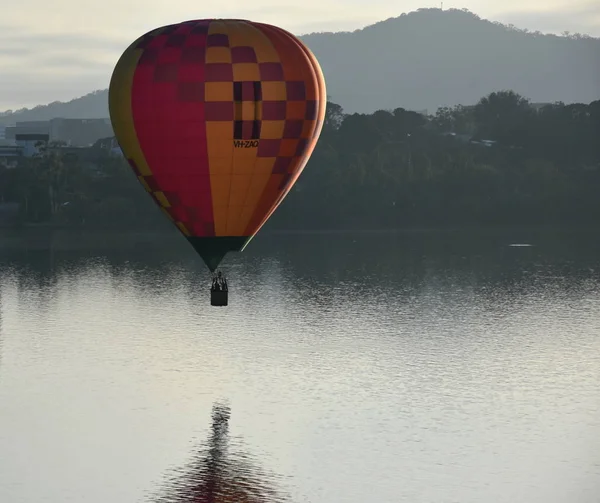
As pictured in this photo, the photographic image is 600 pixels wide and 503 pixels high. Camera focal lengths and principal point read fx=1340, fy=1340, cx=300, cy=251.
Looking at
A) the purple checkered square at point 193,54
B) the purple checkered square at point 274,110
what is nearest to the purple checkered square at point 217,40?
the purple checkered square at point 193,54

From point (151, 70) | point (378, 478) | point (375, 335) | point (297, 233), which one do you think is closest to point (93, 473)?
point (378, 478)

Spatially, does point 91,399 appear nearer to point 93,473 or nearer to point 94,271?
point 93,473

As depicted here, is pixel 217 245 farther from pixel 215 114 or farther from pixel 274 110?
pixel 274 110

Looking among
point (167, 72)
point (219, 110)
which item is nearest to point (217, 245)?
point (219, 110)

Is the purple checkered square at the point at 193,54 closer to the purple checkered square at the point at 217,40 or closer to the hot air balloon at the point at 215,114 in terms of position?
the hot air balloon at the point at 215,114

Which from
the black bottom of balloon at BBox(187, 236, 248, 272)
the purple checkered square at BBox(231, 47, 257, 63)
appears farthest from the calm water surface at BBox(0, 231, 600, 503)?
the purple checkered square at BBox(231, 47, 257, 63)
